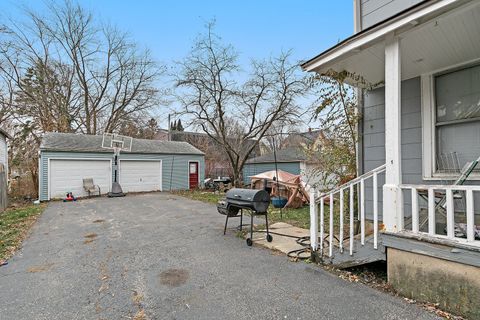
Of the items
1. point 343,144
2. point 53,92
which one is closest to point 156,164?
point 53,92

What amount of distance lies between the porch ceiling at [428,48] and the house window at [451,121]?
0.23 meters

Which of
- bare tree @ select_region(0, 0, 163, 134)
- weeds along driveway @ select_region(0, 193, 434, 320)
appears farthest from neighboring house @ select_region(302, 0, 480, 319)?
bare tree @ select_region(0, 0, 163, 134)

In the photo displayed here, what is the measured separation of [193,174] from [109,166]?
5.32 metres

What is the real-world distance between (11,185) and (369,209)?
17.7 meters

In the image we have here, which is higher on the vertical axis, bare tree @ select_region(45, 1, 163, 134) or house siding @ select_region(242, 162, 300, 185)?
bare tree @ select_region(45, 1, 163, 134)

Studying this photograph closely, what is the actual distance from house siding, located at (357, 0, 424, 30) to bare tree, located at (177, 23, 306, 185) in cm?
1050

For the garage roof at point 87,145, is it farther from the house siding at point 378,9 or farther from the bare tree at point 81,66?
the house siding at point 378,9

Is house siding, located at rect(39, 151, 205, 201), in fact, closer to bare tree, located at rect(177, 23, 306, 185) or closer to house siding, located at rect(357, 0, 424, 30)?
bare tree, located at rect(177, 23, 306, 185)

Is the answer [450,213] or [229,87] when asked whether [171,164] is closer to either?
[229,87]

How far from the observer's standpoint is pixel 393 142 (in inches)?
120

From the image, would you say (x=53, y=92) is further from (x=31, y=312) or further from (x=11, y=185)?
(x=31, y=312)

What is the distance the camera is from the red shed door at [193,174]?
18.2 metres

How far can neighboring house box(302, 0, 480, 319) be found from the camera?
2.57 m

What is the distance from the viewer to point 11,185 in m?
14.8
